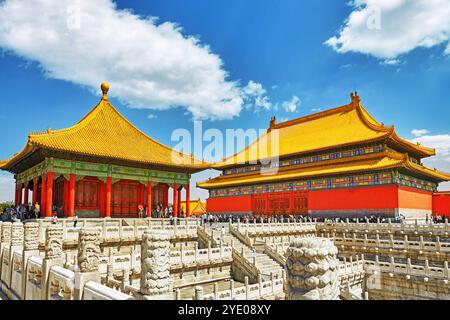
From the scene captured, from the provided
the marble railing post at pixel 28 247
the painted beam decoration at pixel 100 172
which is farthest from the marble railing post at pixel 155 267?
the painted beam decoration at pixel 100 172

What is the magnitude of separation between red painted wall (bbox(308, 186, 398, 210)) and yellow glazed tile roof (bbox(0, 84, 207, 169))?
12.2 metres

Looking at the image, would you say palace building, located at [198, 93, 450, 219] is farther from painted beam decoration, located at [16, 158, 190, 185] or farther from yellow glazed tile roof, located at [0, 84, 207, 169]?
painted beam decoration, located at [16, 158, 190, 185]

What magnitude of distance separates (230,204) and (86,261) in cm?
3780

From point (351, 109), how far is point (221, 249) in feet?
94.3

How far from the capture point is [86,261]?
6.55 meters

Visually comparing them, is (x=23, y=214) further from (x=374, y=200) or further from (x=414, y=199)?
(x=414, y=199)

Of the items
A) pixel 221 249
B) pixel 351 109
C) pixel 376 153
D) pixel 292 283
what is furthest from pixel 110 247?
pixel 351 109

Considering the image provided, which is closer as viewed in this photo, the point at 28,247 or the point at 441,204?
the point at 28,247

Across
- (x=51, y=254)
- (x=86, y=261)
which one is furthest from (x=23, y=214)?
(x=86, y=261)

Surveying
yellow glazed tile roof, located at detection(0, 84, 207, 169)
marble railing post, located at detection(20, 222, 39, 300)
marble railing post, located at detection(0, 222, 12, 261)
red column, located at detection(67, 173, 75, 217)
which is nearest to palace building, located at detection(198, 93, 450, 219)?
yellow glazed tile roof, located at detection(0, 84, 207, 169)

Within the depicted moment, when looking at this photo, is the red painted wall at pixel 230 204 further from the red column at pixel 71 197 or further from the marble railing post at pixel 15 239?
the marble railing post at pixel 15 239

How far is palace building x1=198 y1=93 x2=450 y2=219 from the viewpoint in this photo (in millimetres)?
30859

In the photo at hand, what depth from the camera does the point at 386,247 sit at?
75.0 ft

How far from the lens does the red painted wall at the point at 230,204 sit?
41.9m
